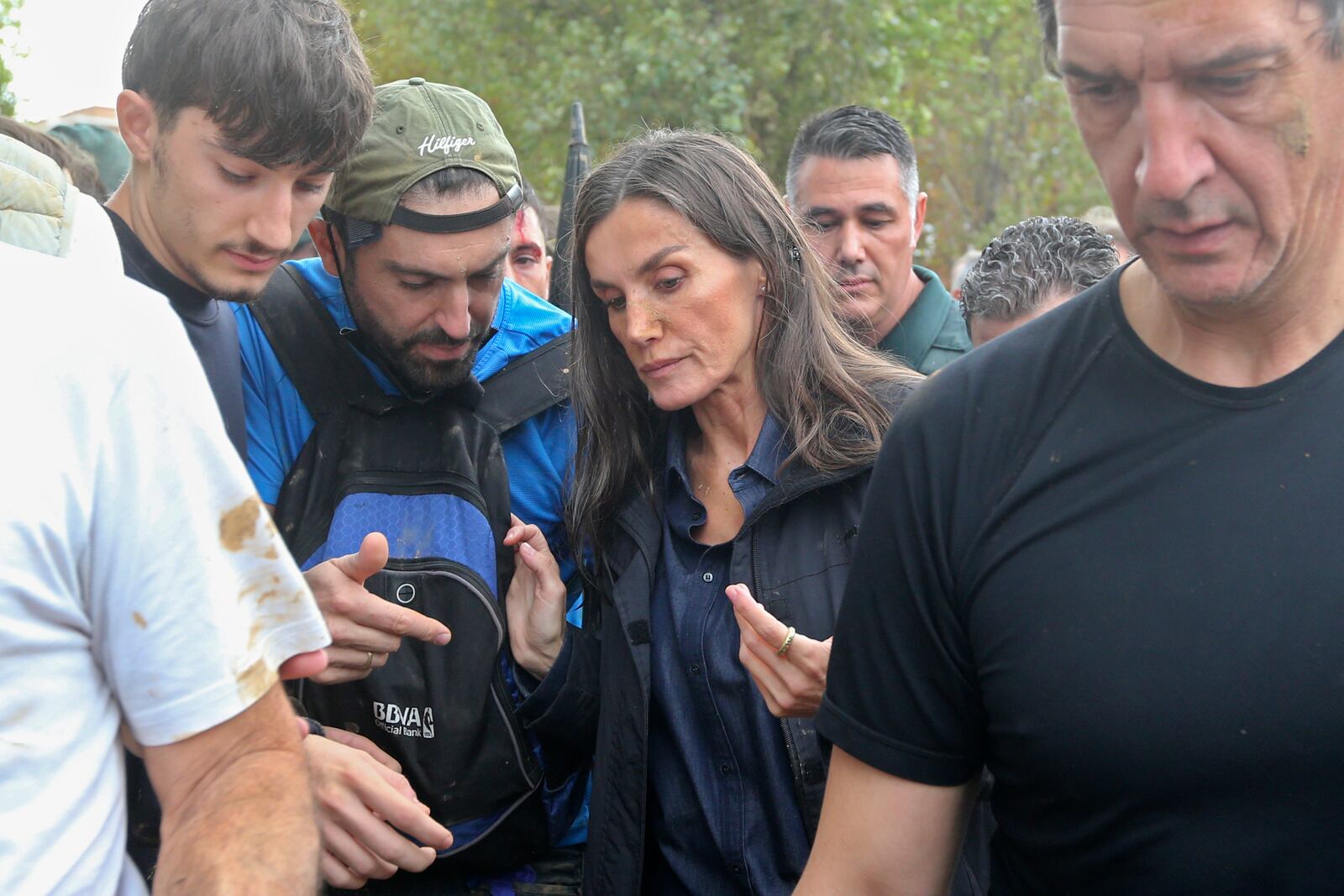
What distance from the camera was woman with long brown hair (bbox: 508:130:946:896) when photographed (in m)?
2.44

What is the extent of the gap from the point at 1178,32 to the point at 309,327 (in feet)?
6.37

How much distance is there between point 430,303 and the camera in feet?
9.39

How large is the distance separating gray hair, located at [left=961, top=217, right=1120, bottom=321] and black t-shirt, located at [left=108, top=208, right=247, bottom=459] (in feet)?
7.21

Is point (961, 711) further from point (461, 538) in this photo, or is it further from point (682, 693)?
point (461, 538)

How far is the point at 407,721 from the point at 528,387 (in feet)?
2.59

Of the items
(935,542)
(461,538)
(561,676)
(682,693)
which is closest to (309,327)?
(461,538)

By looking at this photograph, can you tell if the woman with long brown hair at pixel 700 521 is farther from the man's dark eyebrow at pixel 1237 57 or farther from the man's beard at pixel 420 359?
the man's dark eyebrow at pixel 1237 57

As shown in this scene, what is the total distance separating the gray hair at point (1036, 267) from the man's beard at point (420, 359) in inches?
67.0

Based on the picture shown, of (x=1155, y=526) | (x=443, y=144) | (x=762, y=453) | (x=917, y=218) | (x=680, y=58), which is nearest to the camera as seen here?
(x=1155, y=526)

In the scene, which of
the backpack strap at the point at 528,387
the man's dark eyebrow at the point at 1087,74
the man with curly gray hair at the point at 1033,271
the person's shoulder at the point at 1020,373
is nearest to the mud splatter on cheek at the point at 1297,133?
the man's dark eyebrow at the point at 1087,74

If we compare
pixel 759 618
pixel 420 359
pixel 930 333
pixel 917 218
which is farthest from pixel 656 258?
pixel 917 218

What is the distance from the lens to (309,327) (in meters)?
2.85

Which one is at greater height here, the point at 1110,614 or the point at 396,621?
the point at 1110,614

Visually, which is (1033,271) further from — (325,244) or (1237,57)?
(1237,57)
